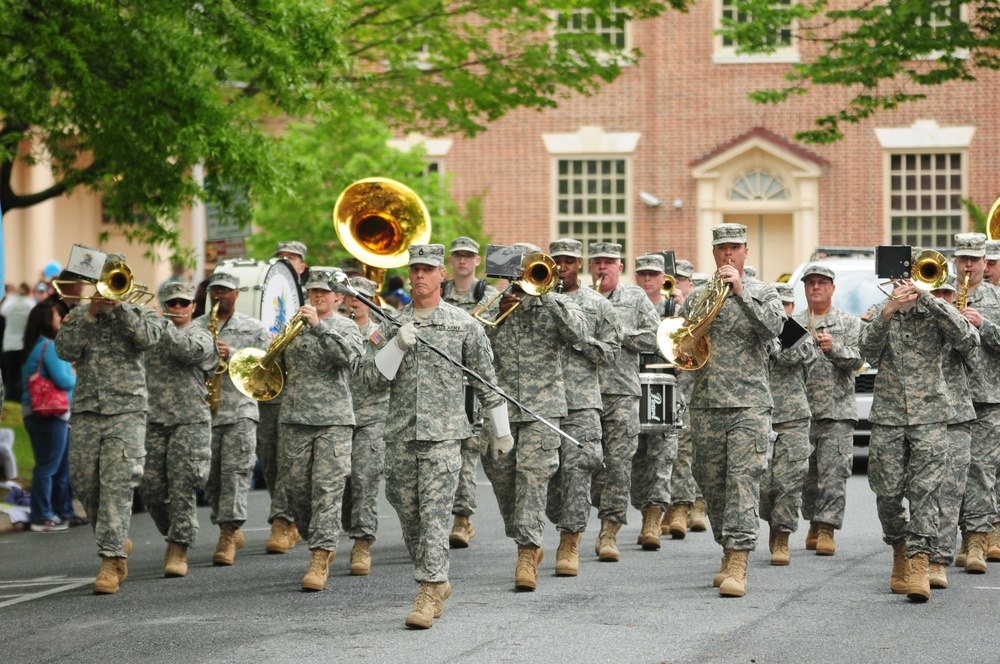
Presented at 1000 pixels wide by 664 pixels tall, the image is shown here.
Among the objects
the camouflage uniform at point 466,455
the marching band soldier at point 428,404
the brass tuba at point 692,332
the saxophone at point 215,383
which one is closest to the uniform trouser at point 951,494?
the brass tuba at point 692,332

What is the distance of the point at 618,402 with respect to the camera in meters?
12.6

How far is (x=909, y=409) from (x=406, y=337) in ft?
10.6

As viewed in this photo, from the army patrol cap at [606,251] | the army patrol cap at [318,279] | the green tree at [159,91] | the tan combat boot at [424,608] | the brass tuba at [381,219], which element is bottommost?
the tan combat boot at [424,608]

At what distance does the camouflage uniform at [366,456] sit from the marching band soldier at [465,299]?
755mm

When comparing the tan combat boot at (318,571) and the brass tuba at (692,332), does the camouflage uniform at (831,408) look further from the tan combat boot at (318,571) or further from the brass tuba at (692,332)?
the tan combat boot at (318,571)

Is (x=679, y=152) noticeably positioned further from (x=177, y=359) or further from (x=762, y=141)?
(x=177, y=359)

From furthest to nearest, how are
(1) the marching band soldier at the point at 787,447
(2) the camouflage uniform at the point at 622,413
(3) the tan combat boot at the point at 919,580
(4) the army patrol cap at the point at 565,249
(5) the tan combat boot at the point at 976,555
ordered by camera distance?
(2) the camouflage uniform at the point at 622,413, (1) the marching band soldier at the point at 787,447, (4) the army patrol cap at the point at 565,249, (5) the tan combat boot at the point at 976,555, (3) the tan combat boot at the point at 919,580

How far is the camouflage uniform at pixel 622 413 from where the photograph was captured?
40.4 feet

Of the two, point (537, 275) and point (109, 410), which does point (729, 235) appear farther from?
point (109, 410)

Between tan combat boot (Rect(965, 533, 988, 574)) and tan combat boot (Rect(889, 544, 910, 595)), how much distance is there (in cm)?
92

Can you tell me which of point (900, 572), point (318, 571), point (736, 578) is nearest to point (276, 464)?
point (318, 571)

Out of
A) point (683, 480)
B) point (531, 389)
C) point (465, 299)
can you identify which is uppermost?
point (465, 299)

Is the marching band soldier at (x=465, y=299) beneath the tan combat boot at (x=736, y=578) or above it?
above

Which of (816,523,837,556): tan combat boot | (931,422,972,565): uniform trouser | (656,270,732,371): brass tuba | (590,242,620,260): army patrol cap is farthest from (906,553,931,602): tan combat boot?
(590,242,620,260): army patrol cap
